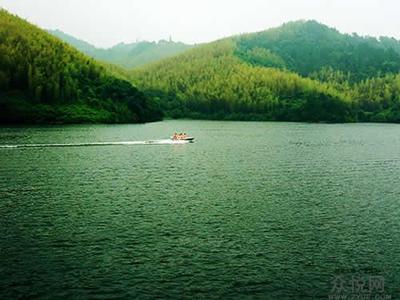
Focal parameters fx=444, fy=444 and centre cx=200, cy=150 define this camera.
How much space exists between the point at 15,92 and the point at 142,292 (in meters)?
166

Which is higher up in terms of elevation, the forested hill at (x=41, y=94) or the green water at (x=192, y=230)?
the forested hill at (x=41, y=94)

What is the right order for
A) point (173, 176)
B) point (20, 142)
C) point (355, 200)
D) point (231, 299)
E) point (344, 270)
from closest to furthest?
point (231, 299), point (344, 270), point (355, 200), point (173, 176), point (20, 142)

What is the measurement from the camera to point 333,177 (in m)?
63.2

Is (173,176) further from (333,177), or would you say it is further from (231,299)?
(231,299)

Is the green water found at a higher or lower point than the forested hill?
lower

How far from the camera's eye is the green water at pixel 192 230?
25.4 m

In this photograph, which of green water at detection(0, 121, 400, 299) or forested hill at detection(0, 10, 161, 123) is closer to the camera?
green water at detection(0, 121, 400, 299)

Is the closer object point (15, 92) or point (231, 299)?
point (231, 299)

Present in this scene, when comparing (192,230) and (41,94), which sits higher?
(41,94)

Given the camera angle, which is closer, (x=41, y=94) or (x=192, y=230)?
(x=192, y=230)

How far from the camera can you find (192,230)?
35.2 m

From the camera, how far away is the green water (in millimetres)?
25391

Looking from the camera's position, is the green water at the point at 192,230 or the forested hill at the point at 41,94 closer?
the green water at the point at 192,230

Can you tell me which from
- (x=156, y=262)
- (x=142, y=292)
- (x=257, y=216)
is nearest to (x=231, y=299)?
(x=142, y=292)
